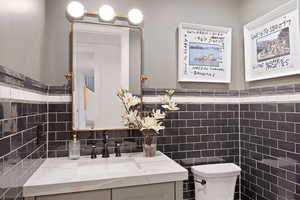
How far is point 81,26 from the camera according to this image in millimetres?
1662

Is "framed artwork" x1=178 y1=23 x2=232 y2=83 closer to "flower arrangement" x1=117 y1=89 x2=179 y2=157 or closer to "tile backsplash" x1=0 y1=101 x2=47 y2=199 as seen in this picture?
"flower arrangement" x1=117 y1=89 x2=179 y2=157

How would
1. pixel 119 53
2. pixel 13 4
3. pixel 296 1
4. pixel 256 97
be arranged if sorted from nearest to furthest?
pixel 13 4 < pixel 296 1 < pixel 119 53 < pixel 256 97

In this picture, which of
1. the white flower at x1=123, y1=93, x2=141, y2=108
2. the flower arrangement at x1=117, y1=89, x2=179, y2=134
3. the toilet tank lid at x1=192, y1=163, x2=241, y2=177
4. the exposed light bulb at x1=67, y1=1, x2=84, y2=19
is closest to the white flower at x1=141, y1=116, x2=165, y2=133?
the flower arrangement at x1=117, y1=89, x2=179, y2=134

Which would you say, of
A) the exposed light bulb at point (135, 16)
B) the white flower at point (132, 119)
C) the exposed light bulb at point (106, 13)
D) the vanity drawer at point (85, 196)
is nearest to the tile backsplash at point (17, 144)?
the vanity drawer at point (85, 196)

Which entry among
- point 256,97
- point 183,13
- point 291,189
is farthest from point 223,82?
point 291,189

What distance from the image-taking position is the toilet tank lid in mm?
1654

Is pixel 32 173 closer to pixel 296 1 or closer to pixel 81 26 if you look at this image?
pixel 81 26

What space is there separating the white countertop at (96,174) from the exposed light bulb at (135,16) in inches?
45.6

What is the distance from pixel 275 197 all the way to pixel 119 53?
5.75 ft

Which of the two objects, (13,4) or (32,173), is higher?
(13,4)

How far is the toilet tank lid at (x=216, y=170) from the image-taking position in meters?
1.65

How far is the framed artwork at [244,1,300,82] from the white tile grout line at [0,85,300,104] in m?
0.18

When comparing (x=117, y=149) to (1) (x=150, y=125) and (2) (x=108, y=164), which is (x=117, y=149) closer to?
(2) (x=108, y=164)

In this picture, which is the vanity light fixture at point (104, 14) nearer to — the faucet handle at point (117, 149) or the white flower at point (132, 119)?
the white flower at point (132, 119)
